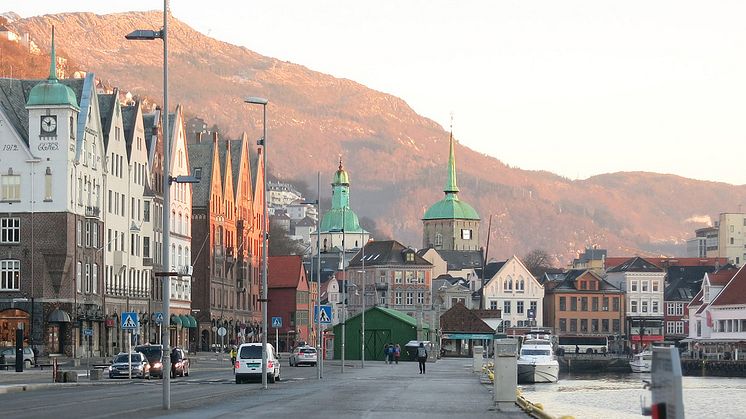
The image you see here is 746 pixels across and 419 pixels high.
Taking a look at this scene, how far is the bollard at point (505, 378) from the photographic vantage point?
41.7 meters

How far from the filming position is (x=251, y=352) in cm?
6556

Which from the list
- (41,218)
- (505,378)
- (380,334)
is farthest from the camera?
(380,334)

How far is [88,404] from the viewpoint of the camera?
42.1 meters

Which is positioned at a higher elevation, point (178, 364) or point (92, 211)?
point (92, 211)

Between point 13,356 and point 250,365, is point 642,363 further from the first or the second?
point 250,365

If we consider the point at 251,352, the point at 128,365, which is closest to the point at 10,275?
the point at 128,365

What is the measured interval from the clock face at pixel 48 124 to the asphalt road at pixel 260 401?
120 feet

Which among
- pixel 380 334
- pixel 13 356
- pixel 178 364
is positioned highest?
pixel 178 364

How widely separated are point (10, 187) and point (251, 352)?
126 feet

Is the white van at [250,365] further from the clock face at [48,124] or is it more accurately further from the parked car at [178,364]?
the clock face at [48,124]

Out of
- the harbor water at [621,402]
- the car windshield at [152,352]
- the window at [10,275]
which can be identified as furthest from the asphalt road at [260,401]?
the window at [10,275]

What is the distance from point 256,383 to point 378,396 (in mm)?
16334

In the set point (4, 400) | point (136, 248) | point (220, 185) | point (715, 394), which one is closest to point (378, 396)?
point (4, 400)

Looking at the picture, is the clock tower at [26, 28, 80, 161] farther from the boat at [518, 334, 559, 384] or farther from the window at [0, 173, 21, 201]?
the boat at [518, 334, 559, 384]
